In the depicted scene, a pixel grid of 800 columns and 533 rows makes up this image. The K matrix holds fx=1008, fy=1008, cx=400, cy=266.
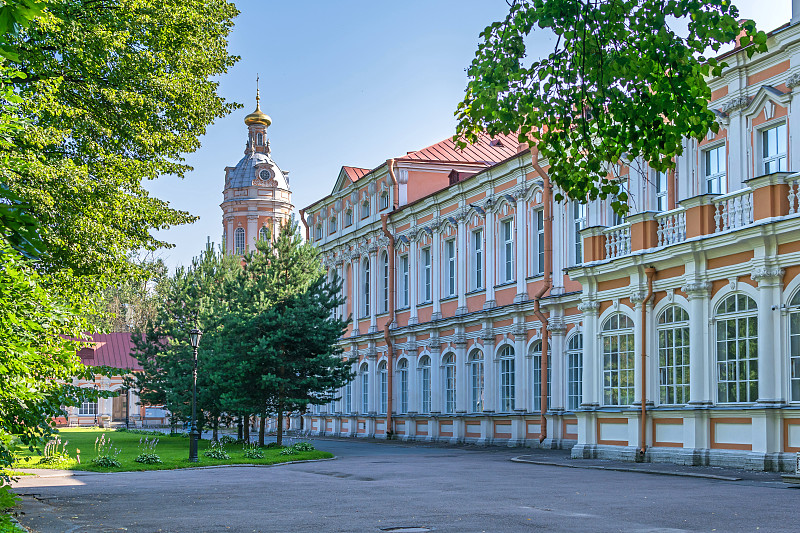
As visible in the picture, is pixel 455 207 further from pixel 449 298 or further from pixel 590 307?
pixel 590 307

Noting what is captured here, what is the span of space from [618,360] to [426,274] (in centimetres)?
1768

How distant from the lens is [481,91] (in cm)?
857

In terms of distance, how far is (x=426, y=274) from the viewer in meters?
40.8

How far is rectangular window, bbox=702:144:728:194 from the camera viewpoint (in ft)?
77.9

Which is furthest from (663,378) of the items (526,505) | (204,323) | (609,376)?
(204,323)

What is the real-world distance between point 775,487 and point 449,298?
2310 centimetres

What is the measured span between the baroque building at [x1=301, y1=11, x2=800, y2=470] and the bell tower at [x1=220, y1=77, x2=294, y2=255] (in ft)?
132

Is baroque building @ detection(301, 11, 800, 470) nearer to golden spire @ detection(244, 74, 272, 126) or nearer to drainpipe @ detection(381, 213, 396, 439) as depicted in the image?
drainpipe @ detection(381, 213, 396, 439)

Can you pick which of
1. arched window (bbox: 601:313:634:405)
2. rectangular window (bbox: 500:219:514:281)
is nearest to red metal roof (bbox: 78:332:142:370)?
rectangular window (bbox: 500:219:514:281)

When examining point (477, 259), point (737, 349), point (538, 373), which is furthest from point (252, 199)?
point (737, 349)

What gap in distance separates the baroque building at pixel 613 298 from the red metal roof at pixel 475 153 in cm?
9

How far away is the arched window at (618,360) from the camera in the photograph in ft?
76.3

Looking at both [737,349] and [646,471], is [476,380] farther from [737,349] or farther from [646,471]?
[646,471]

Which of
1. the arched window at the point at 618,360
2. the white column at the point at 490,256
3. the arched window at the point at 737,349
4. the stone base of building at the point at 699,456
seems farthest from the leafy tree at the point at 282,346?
the arched window at the point at 737,349
